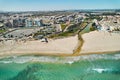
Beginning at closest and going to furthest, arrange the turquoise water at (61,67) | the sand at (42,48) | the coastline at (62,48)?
the turquoise water at (61,67) < the coastline at (62,48) < the sand at (42,48)

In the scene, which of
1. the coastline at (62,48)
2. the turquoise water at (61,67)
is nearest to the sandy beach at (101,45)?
the coastline at (62,48)

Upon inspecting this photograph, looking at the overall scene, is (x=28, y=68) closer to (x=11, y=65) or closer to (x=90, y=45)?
(x=11, y=65)

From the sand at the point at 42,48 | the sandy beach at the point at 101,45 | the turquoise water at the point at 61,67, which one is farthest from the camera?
the sand at the point at 42,48

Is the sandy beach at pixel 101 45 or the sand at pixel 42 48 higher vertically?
the sandy beach at pixel 101 45

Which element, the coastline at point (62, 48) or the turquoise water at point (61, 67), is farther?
the coastline at point (62, 48)

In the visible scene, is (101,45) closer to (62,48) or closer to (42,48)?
(62,48)

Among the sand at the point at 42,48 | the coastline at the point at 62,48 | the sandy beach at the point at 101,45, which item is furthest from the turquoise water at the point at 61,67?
the sand at the point at 42,48

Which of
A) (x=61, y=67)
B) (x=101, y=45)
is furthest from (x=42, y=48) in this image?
(x=61, y=67)

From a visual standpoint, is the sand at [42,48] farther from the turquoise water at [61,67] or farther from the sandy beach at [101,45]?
the turquoise water at [61,67]

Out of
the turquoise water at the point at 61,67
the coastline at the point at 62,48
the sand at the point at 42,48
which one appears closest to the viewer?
the turquoise water at the point at 61,67

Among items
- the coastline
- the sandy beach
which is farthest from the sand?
the sandy beach
